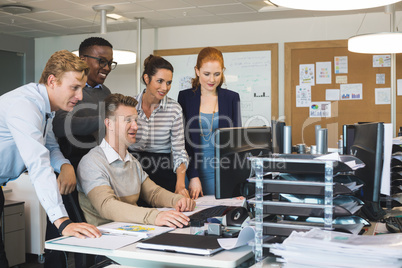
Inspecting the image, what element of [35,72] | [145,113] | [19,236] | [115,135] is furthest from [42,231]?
[35,72]

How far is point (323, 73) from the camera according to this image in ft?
18.5

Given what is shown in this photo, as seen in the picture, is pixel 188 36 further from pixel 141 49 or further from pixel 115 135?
pixel 115 135

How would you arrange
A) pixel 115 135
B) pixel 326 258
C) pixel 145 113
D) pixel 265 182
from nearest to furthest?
pixel 326 258, pixel 265 182, pixel 115 135, pixel 145 113

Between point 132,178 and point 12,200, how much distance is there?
1.91 m

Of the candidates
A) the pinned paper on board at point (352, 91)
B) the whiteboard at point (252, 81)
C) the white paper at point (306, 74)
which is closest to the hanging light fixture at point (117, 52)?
the whiteboard at point (252, 81)

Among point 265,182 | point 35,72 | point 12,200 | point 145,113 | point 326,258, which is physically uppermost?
point 35,72

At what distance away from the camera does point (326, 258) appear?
1040 millimetres

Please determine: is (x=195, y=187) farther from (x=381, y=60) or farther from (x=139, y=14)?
(x=381, y=60)

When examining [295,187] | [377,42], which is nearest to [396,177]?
[295,187]

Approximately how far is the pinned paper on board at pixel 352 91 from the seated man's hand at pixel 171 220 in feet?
14.1

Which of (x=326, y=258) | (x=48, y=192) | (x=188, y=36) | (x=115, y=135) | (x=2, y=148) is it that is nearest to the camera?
(x=326, y=258)

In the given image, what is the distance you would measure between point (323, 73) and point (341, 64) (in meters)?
0.24

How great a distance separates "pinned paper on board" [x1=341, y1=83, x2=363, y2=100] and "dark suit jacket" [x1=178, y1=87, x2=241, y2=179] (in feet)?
10.2

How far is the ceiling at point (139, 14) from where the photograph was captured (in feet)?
16.4
